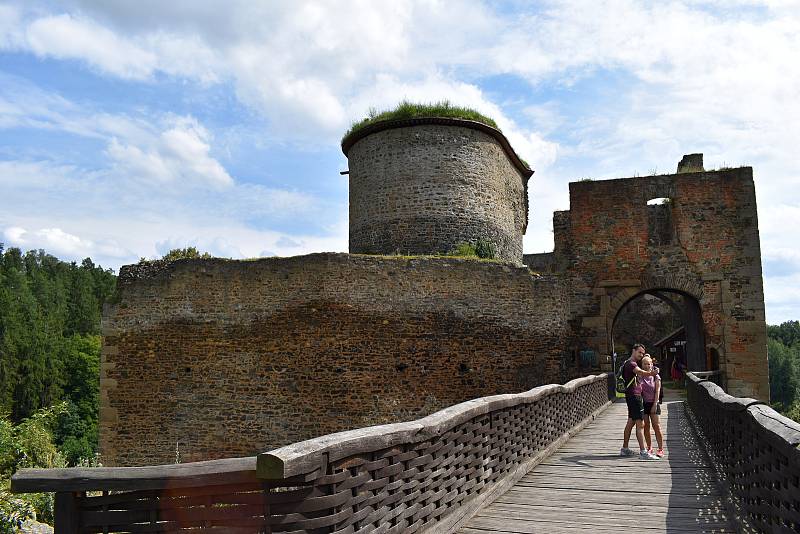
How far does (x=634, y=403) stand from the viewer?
8.32 metres

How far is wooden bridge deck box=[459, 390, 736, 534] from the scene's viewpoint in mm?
5031

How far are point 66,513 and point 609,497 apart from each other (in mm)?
4638

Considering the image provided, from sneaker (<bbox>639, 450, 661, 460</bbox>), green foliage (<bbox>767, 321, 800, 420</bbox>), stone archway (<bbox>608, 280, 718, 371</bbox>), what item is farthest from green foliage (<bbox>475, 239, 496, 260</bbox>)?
green foliage (<bbox>767, 321, 800, 420</bbox>)

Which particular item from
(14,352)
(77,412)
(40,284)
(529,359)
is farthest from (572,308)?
(40,284)

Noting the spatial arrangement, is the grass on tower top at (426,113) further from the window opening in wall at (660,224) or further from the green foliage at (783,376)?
the green foliage at (783,376)

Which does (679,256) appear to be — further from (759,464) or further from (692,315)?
(759,464)

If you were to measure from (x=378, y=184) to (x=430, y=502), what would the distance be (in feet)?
56.7

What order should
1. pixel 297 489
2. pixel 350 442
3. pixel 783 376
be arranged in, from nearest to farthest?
pixel 297 489 < pixel 350 442 < pixel 783 376

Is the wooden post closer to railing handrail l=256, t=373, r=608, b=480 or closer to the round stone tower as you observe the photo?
railing handrail l=256, t=373, r=608, b=480

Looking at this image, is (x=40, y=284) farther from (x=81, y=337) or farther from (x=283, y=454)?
(x=283, y=454)

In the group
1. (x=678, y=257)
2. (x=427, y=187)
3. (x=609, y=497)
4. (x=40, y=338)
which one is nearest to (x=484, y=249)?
(x=427, y=187)

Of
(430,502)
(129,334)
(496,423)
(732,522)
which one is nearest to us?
(430,502)

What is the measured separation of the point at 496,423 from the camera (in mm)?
6363

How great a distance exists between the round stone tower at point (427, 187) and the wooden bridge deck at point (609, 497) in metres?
12.2
